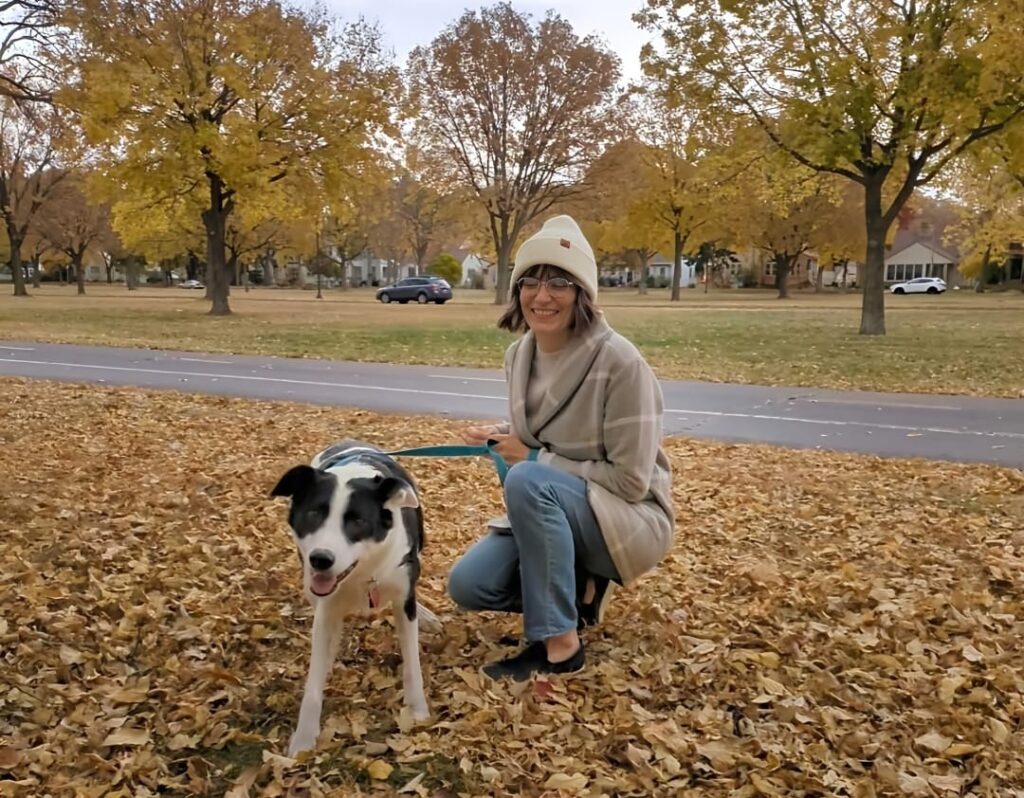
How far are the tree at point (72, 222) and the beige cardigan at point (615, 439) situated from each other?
52489 mm

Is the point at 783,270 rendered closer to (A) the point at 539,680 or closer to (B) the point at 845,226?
(B) the point at 845,226

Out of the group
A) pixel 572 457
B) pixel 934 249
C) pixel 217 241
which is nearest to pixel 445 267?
pixel 934 249

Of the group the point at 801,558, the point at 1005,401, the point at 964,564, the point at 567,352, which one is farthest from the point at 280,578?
the point at 1005,401

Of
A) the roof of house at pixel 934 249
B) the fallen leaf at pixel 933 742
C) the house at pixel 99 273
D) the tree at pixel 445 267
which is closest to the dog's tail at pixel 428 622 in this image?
the fallen leaf at pixel 933 742

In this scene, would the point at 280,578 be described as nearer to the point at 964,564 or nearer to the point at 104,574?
A: the point at 104,574

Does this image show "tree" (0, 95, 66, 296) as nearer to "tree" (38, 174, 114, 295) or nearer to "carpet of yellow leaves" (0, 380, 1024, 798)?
"tree" (38, 174, 114, 295)

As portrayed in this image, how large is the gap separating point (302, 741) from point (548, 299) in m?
1.78

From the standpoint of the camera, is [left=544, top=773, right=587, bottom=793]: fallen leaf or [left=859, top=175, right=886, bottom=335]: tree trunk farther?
[left=859, top=175, right=886, bottom=335]: tree trunk

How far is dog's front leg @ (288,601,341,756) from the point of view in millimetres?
2982

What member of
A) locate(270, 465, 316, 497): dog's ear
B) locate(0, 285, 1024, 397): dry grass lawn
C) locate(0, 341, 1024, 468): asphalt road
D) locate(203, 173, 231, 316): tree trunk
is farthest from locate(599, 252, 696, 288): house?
locate(270, 465, 316, 497): dog's ear

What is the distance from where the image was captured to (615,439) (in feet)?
10.9

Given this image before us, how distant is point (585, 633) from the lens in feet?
12.8

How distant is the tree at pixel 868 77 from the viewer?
56.2ft

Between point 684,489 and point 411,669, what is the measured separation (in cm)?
368
